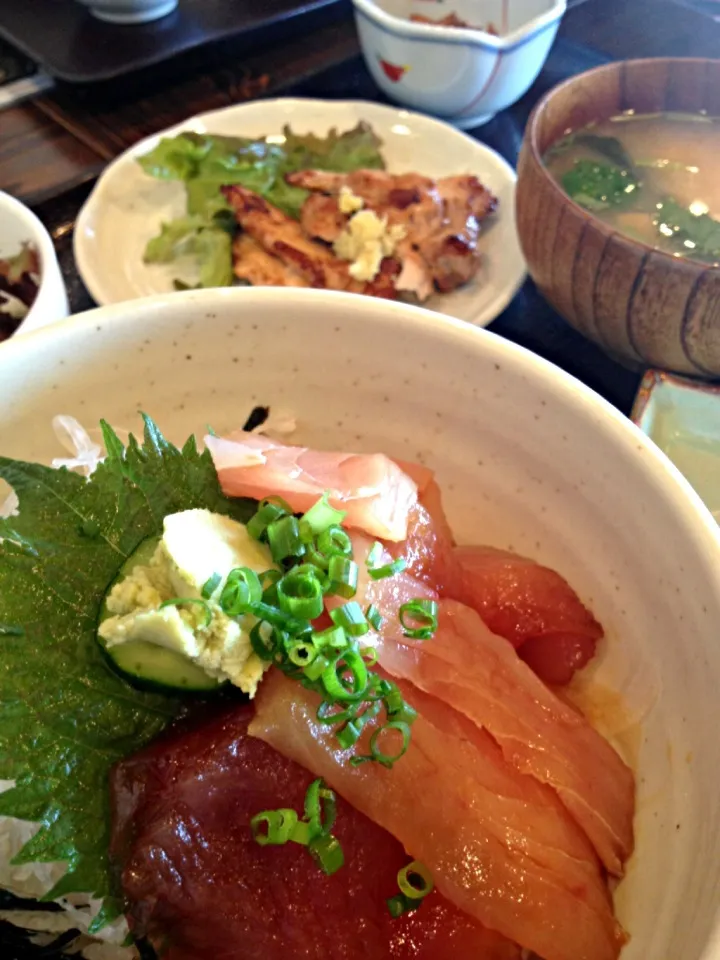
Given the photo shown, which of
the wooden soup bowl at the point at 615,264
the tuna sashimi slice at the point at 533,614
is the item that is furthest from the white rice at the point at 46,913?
the wooden soup bowl at the point at 615,264

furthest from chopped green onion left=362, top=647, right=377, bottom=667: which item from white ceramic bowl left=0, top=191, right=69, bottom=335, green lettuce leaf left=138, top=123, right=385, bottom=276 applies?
green lettuce leaf left=138, top=123, right=385, bottom=276

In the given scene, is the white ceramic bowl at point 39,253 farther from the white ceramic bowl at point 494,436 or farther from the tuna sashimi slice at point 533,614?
the tuna sashimi slice at point 533,614

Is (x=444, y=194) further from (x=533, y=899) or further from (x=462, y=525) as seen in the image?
(x=533, y=899)

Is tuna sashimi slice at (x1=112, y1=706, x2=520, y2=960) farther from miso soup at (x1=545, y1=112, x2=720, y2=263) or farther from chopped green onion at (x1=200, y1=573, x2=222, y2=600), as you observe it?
miso soup at (x1=545, y1=112, x2=720, y2=263)

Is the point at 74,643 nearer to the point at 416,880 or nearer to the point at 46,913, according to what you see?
the point at 46,913

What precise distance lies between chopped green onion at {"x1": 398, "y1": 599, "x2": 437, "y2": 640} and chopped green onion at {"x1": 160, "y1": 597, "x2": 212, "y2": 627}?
0.23 metres

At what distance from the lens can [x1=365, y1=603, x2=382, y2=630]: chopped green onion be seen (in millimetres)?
936

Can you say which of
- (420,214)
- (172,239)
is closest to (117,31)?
(172,239)

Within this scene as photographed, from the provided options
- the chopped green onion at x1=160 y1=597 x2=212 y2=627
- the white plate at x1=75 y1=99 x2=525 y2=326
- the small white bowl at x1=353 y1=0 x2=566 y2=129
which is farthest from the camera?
the small white bowl at x1=353 y1=0 x2=566 y2=129

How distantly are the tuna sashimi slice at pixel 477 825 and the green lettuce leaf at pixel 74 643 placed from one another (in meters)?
0.19

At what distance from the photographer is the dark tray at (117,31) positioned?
7.91ft

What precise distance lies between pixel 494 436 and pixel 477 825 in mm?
531

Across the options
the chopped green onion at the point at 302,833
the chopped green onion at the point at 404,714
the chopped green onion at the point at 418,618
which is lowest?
the chopped green onion at the point at 302,833

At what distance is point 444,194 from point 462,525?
4.01ft
